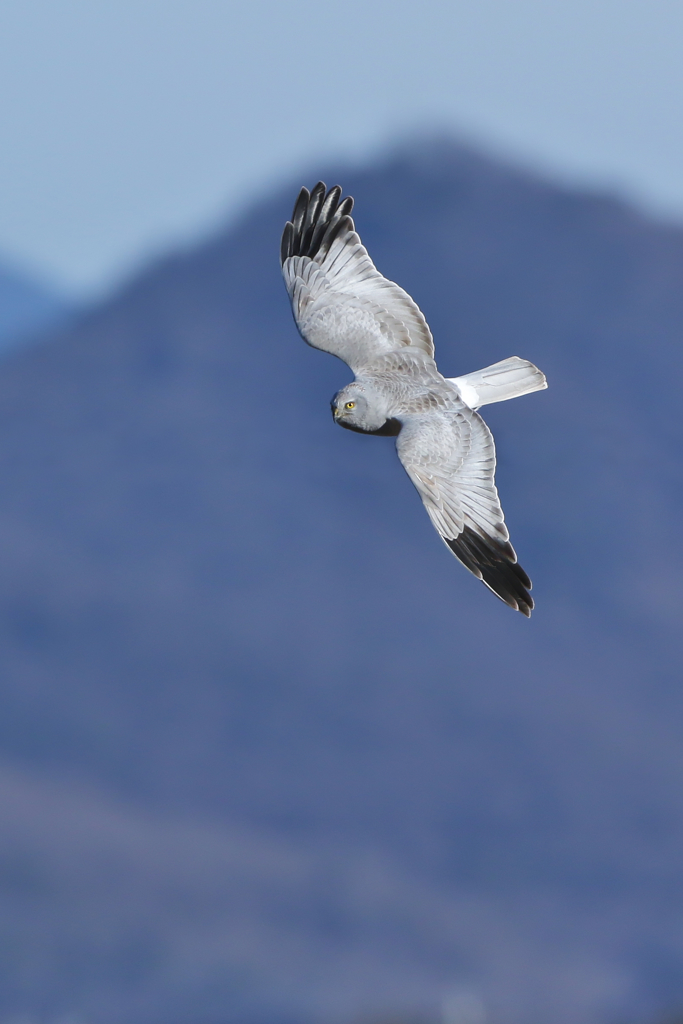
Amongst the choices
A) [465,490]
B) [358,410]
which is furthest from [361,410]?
[465,490]

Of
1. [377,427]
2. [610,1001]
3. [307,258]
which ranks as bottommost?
[377,427]

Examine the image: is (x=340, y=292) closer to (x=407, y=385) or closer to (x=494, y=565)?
(x=407, y=385)

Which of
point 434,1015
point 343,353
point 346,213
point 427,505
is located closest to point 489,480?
point 427,505

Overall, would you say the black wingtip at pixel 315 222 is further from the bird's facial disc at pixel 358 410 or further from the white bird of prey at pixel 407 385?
the bird's facial disc at pixel 358 410

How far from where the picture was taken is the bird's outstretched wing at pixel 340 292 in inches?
632

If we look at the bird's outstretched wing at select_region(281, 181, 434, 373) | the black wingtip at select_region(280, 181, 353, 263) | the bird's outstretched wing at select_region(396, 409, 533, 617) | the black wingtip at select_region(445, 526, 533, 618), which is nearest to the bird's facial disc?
the bird's outstretched wing at select_region(396, 409, 533, 617)

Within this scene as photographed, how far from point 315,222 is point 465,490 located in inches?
179

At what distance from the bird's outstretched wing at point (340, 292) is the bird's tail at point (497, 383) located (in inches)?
27.0

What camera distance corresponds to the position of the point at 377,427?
583 inches

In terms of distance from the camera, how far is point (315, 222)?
1672 centimetres

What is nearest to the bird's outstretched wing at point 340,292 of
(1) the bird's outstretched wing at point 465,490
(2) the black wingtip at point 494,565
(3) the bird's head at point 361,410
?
(3) the bird's head at point 361,410

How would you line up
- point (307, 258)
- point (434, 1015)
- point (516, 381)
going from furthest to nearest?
point (434, 1015) → point (307, 258) → point (516, 381)

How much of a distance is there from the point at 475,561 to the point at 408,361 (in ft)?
9.31

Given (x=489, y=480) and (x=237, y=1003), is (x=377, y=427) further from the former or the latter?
(x=237, y=1003)
